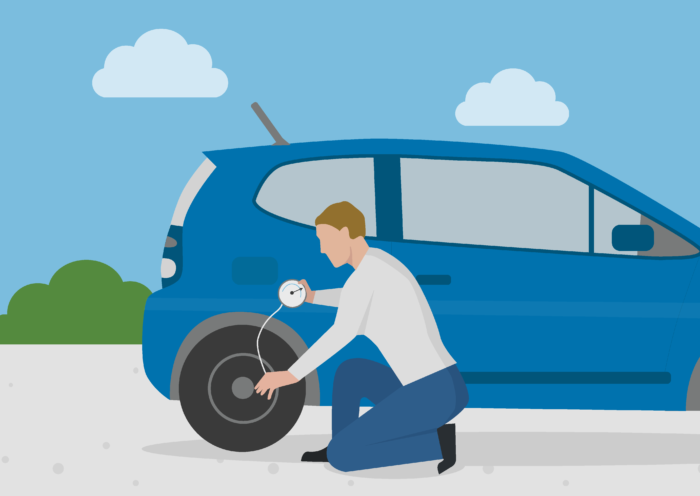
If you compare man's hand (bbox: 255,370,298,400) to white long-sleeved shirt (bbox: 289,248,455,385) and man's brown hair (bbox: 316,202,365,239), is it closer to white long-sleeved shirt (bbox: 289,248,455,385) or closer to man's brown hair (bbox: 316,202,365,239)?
white long-sleeved shirt (bbox: 289,248,455,385)

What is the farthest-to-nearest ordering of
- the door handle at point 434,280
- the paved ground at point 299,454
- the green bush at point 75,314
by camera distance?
1. the green bush at point 75,314
2. the door handle at point 434,280
3. the paved ground at point 299,454

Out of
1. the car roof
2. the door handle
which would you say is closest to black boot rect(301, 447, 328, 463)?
the door handle

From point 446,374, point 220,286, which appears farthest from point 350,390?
point 220,286

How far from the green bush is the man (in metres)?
6.93

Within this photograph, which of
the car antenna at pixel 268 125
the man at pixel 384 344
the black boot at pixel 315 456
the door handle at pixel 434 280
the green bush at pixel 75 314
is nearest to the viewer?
the man at pixel 384 344

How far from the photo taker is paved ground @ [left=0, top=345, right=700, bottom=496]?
4.81 metres

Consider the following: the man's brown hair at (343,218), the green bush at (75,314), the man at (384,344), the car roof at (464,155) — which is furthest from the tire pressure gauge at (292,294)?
the green bush at (75,314)

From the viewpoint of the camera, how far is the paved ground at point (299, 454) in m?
4.81

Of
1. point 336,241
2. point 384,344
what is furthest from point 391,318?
point 336,241

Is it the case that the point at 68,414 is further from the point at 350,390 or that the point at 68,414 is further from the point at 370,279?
the point at 370,279

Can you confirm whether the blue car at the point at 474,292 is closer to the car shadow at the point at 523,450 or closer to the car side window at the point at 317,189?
the car side window at the point at 317,189

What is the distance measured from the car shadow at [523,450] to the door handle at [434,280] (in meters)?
0.98

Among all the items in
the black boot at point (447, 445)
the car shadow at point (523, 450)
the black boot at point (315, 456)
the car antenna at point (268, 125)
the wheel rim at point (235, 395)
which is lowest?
the car shadow at point (523, 450)

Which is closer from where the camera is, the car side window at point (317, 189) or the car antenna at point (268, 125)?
the car side window at point (317, 189)
